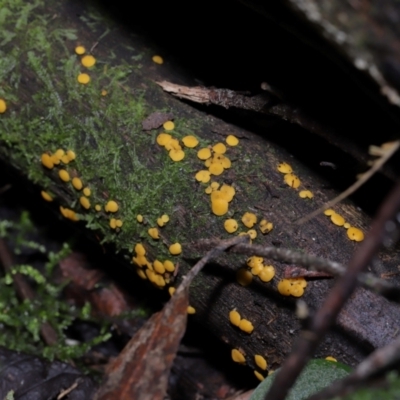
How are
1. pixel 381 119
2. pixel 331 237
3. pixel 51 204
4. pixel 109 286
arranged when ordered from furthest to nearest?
1. pixel 109 286
2. pixel 51 204
3. pixel 331 237
4. pixel 381 119

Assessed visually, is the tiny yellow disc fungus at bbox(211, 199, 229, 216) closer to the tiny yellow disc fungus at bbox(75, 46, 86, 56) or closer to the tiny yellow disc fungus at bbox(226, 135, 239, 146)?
the tiny yellow disc fungus at bbox(226, 135, 239, 146)

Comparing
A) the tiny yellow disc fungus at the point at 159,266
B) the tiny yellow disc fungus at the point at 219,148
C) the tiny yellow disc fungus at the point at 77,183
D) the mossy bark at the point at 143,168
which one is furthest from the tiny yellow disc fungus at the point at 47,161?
→ the tiny yellow disc fungus at the point at 219,148

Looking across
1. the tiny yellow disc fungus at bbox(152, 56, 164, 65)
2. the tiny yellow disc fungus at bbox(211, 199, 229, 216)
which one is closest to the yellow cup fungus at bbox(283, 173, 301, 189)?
the tiny yellow disc fungus at bbox(211, 199, 229, 216)

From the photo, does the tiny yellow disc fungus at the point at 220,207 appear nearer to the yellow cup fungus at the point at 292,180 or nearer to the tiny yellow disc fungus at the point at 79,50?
the yellow cup fungus at the point at 292,180

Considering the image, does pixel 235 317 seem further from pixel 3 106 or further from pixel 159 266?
pixel 3 106

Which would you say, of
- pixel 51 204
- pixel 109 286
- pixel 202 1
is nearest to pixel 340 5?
pixel 202 1

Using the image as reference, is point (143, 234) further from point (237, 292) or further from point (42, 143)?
point (42, 143)
